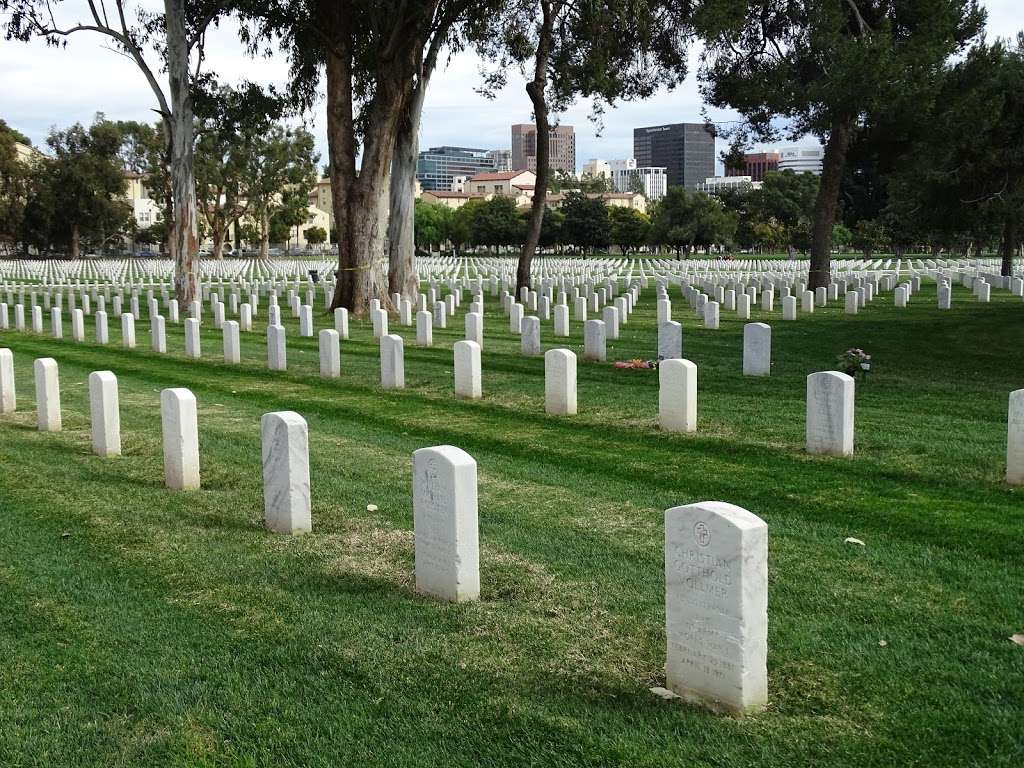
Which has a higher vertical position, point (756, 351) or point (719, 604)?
point (756, 351)

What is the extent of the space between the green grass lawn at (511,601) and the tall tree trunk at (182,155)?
17.1 metres

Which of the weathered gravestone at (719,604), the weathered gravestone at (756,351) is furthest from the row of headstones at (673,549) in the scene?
the weathered gravestone at (756,351)

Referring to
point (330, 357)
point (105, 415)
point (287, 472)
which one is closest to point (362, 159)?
point (330, 357)

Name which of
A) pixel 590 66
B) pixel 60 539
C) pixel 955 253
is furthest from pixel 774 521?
pixel 955 253

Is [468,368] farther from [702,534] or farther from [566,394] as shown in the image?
[702,534]

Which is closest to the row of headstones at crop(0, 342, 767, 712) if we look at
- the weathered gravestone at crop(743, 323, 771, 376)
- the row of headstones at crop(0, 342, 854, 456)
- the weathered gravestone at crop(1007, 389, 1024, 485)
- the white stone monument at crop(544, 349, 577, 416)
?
the row of headstones at crop(0, 342, 854, 456)

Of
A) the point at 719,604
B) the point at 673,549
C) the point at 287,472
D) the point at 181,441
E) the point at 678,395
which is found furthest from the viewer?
the point at 678,395

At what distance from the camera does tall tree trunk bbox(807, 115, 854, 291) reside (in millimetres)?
30781

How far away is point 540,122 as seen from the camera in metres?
31.8

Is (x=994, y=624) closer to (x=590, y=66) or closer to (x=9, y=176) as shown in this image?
(x=590, y=66)

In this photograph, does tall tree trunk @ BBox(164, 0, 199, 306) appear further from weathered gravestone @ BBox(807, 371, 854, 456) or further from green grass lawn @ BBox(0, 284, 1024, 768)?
weathered gravestone @ BBox(807, 371, 854, 456)

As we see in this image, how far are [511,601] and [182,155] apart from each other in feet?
84.1

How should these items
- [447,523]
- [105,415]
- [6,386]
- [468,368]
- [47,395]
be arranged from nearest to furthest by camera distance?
[447,523] < [105,415] < [47,395] < [6,386] < [468,368]

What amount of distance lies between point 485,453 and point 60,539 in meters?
3.98
